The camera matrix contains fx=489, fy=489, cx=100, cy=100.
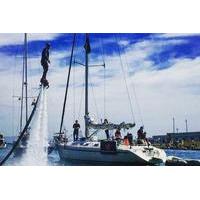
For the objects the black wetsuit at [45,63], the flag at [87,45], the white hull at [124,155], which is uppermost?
the flag at [87,45]

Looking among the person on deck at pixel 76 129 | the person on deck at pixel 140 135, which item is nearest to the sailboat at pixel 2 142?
the person on deck at pixel 76 129

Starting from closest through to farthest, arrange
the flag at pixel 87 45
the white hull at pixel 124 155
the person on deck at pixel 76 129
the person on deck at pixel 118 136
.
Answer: the flag at pixel 87 45 < the white hull at pixel 124 155 < the person on deck at pixel 118 136 < the person on deck at pixel 76 129

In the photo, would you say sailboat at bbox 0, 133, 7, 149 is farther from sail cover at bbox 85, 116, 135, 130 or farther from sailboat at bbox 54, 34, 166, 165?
sail cover at bbox 85, 116, 135, 130

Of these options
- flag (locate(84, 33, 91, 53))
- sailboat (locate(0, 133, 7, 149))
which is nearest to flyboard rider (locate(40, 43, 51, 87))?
flag (locate(84, 33, 91, 53))

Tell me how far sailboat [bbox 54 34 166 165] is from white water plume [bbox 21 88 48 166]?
77cm

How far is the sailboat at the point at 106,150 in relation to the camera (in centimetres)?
1200

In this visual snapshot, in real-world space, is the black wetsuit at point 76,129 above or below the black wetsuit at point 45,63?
below

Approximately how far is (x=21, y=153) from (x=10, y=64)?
210 cm

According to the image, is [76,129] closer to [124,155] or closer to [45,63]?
[124,155]

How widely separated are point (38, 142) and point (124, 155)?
2.14 m

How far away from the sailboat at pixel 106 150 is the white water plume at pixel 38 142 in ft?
2.53

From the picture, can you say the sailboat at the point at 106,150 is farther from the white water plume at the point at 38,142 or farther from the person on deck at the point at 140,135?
the white water plume at the point at 38,142

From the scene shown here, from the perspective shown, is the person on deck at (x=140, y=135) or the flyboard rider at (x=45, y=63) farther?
the person on deck at (x=140, y=135)

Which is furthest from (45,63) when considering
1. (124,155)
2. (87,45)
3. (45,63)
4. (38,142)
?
(124,155)
